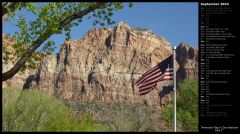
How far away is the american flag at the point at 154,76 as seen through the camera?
31.5 metres

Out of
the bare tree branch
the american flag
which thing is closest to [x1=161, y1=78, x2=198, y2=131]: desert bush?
the american flag

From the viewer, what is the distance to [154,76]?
31719 mm

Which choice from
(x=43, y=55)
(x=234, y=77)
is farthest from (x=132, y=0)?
(x=43, y=55)

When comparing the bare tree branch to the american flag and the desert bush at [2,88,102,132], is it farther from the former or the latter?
the desert bush at [2,88,102,132]

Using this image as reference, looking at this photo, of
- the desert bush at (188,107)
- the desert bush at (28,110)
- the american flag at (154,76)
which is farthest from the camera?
the desert bush at (188,107)

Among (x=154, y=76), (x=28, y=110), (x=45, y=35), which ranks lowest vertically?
(x=28, y=110)

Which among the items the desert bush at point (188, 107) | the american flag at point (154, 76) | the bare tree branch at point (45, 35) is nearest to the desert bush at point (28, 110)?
the desert bush at point (188, 107)

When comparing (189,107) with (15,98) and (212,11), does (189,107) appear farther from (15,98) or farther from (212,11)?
(212,11)

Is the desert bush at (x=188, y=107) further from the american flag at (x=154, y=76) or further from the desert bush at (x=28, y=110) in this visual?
the american flag at (x=154, y=76)

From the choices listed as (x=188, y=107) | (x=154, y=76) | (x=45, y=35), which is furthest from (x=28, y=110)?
(x=45, y=35)

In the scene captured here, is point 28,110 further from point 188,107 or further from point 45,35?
point 45,35

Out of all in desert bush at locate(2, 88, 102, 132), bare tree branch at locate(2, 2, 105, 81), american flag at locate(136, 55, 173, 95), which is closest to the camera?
bare tree branch at locate(2, 2, 105, 81)

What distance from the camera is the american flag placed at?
31500 millimetres

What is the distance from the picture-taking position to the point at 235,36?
17875mm
